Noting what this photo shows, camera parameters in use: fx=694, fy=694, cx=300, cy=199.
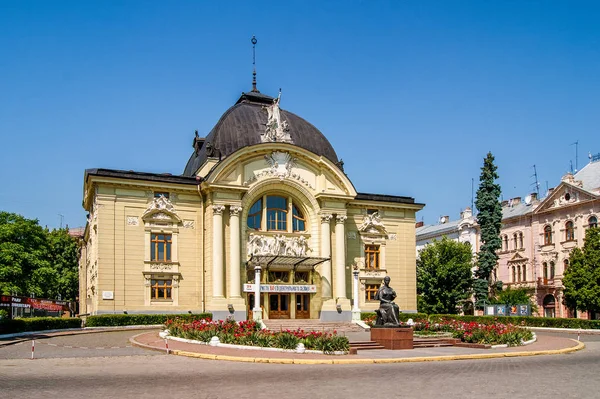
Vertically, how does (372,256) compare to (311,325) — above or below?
above

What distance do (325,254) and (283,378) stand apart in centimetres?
3282

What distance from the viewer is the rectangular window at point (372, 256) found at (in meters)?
56.6

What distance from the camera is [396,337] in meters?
31.8

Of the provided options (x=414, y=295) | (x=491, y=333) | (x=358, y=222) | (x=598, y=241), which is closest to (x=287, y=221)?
(x=358, y=222)

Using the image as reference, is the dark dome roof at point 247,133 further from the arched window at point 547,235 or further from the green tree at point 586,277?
the arched window at point 547,235

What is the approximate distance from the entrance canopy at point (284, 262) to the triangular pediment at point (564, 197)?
1283 inches

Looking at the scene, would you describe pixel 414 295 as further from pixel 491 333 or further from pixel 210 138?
pixel 491 333

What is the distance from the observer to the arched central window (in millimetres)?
52281


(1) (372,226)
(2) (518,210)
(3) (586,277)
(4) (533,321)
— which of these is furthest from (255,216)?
(2) (518,210)

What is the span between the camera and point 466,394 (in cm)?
1661

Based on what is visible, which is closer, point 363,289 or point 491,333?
point 491,333

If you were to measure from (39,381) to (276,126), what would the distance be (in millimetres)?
36318

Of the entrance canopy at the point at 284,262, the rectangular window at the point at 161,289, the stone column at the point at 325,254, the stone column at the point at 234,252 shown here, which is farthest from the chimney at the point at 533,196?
the rectangular window at the point at 161,289

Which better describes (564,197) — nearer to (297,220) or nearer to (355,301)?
(297,220)
